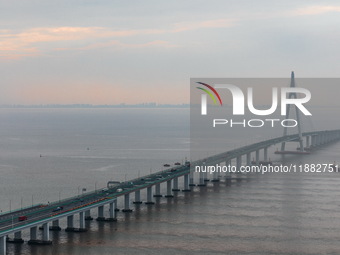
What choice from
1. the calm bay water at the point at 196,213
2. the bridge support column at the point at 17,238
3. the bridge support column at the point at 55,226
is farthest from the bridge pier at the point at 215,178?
the bridge support column at the point at 17,238

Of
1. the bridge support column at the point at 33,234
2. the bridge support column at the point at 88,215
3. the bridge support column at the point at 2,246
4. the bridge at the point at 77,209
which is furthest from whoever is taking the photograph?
the bridge support column at the point at 88,215

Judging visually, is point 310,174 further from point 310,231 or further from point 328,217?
point 310,231

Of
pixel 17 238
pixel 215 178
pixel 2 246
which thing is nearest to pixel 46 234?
pixel 17 238

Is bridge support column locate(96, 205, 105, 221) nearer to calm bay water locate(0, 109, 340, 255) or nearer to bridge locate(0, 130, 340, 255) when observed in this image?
bridge locate(0, 130, 340, 255)

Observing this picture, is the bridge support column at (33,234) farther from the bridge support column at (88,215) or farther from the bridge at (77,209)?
the bridge support column at (88,215)

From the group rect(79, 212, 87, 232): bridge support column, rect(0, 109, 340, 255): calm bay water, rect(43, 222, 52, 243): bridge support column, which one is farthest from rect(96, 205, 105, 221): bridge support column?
rect(43, 222, 52, 243): bridge support column

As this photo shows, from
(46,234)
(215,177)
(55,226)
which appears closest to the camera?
(46,234)

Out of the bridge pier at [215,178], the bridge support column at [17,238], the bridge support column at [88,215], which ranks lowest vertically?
the bridge support column at [17,238]

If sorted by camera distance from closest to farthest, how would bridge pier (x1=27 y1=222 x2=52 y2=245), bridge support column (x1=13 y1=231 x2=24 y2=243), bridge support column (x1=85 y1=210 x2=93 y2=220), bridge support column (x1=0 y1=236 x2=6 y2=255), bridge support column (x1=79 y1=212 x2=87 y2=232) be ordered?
1. bridge support column (x1=0 y1=236 x2=6 y2=255)
2. bridge pier (x1=27 y1=222 x2=52 y2=245)
3. bridge support column (x1=13 y1=231 x2=24 y2=243)
4. bridge support column (x1=79 y1=212 x2=87 y2=232)
5. bridge support column (x1=85 y1=210 x2=93 y2=220)

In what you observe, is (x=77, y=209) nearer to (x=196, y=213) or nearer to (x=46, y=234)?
(x=46, y=234)

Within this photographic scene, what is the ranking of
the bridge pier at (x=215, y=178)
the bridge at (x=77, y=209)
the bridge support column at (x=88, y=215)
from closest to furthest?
the bridge at (x=77, y=209)
the bridge support column at (x=88, y=215)
the bridge pier at (x=215, y=178)

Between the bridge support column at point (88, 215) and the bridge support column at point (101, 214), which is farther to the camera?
the bridge support column at point (88, 215)

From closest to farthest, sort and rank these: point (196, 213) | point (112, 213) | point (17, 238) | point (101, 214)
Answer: point (17, 238), point (101, 214), point (112, 213), point (196, 213)
